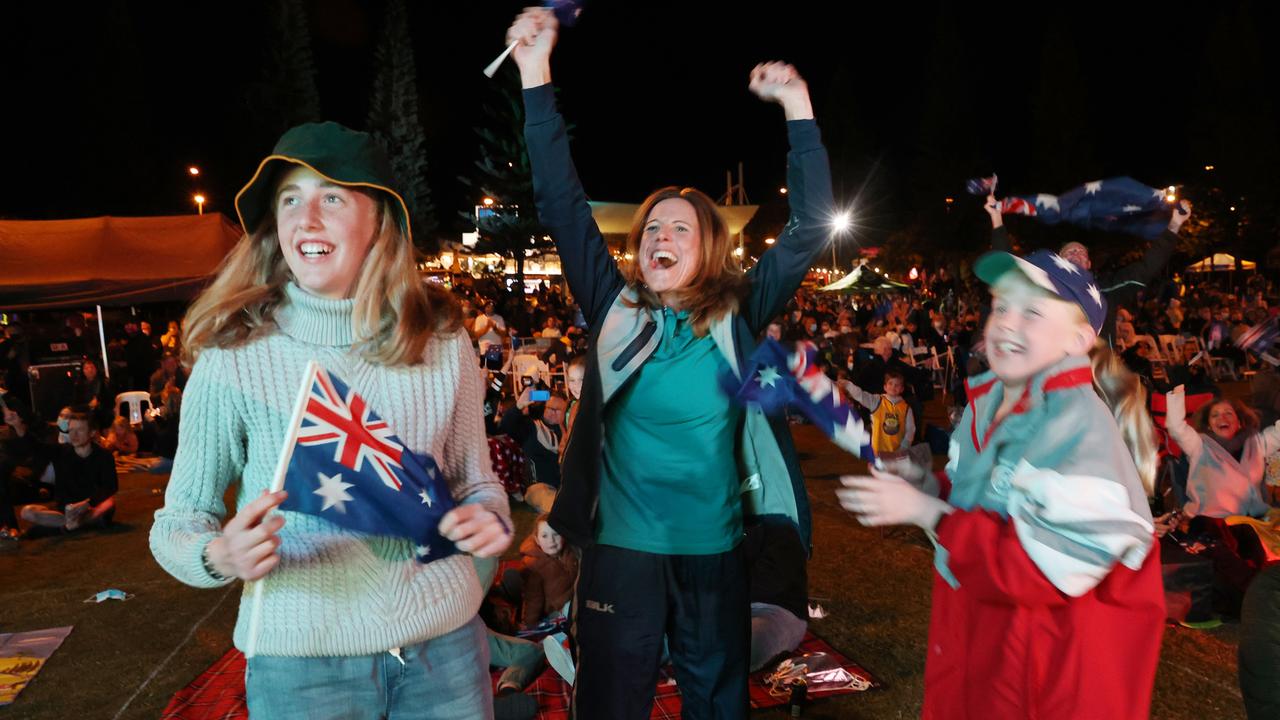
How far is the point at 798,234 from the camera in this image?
2.93 metres

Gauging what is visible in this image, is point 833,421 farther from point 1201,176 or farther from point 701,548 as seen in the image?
point 1201,176

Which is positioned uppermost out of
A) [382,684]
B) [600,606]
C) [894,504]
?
[894,504]

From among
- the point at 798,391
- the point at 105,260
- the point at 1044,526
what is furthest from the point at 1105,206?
the point at 105,260

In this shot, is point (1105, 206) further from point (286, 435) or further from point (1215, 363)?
point (1215, 363)

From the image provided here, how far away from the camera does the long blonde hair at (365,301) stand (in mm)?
1708

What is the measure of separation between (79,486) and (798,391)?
27.8 feet

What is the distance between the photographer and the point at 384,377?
1.79 meters

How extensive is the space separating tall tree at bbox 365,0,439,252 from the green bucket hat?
35.7 m

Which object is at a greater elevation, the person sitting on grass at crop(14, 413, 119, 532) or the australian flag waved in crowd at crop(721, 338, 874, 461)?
the australian flag waved in crowd at crop(721, 338, 874, 461)

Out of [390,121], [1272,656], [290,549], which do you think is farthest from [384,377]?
[390,121]

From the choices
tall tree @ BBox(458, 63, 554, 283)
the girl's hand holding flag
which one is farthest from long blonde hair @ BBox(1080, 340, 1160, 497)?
tall tree @ BBox(458, 63, 554, 283)

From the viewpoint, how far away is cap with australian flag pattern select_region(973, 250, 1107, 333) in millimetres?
2178

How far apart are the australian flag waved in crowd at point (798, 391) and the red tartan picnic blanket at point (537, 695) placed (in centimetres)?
219

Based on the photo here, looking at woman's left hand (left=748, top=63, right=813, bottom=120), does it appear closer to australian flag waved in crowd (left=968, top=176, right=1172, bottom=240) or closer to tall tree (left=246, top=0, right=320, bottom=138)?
australian flag waved in crowd (left=968, top=176, right=1172, bottom=240)
